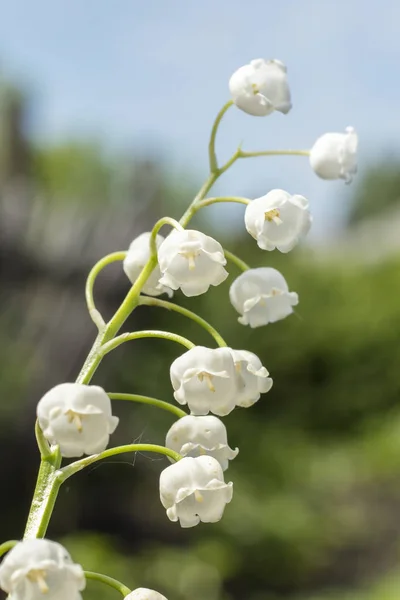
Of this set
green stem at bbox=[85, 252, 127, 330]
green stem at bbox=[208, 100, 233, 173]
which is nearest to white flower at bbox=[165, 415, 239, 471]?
green stem at bbox=[85, 252, 127, 330]

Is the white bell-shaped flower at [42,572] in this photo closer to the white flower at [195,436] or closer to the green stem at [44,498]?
the green stem at [44,498]

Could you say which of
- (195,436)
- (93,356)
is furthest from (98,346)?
(195,436)

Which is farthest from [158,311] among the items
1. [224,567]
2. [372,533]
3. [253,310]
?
[253,310]

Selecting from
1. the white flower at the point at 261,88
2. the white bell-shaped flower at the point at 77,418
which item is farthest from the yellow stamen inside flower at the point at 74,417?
the white flower at the point at 261,88

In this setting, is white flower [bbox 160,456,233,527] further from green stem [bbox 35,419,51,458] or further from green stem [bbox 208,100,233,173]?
green stem [bbox 208,100,233,173]

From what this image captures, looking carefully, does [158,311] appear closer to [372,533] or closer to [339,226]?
[372,533]
